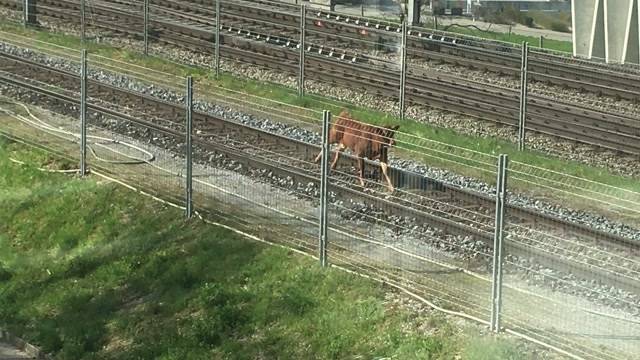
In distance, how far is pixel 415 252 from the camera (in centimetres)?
1018

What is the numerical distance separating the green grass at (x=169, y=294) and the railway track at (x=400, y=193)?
938 millimetres

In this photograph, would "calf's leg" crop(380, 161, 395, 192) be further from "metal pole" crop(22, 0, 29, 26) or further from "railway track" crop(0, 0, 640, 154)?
"metal pole" crop(22, 0, 29, 26)

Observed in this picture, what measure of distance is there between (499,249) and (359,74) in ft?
44.8

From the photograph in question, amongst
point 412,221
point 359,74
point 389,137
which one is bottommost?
point 412,221

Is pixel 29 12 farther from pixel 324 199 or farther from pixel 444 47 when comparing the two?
pixel 324 199

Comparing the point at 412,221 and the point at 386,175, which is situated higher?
the point at 386,175

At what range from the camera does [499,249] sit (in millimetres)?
8602

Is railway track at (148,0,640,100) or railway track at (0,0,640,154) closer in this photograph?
railway track at (0,0,640,154)

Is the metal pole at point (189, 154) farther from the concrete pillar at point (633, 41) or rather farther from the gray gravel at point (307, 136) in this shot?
the concrete pillar at point (633, 41)

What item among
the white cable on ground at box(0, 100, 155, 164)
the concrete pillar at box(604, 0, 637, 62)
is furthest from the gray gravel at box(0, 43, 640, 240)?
the concrete pillar at box(604, 0, 637, 62)

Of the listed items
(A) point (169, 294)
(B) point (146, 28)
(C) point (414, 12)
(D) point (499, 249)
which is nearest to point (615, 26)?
(C) point (414, 12)

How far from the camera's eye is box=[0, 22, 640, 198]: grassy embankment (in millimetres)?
15914

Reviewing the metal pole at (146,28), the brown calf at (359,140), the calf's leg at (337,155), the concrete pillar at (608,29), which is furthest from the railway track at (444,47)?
the calf's leg at (337,155)

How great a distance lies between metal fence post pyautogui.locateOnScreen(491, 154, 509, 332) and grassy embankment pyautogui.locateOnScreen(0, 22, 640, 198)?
15.1 feet
